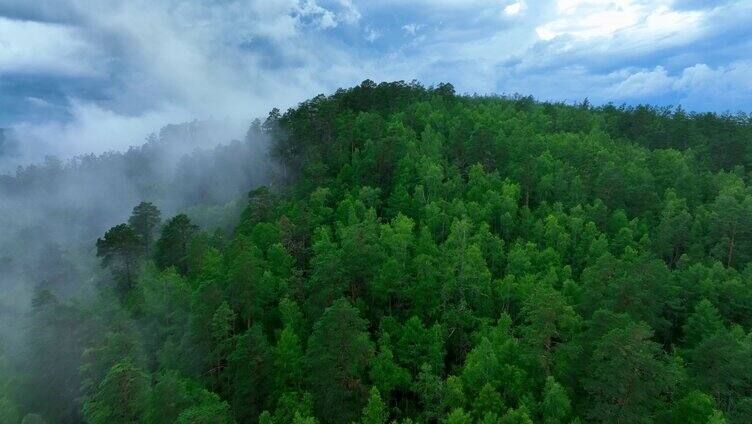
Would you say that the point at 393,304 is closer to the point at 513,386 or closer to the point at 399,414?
the point at 399,414

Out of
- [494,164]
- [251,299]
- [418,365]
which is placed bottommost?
[418,365]

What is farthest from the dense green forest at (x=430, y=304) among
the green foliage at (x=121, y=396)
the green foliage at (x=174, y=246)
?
the green foliage at (x=174, y=246)

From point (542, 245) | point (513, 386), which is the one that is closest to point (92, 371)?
point (513, 386)

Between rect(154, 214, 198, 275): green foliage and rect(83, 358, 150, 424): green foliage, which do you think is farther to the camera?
rect(154, 214, 198, 275): green foliage

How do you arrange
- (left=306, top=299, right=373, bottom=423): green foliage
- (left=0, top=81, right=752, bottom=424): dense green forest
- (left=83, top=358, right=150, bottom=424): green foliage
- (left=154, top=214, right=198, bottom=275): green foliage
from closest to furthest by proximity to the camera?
(left=83, top=358, right=150, bottom=424): green foliage → (left=0, top=81, right=752, bottom=424): dense green forest → (left=306, top=299, right=373, bottom=423): green foliage → (left=154, top=214, right=198, bottom=275): green foliage

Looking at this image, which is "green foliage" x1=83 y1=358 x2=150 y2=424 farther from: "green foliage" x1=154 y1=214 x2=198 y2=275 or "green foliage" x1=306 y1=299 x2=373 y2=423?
"green foliage" x1=154 y1=214 x2=198 y2=275

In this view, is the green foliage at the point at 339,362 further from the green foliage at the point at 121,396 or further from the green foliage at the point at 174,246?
the green foliage at the point at 174,246

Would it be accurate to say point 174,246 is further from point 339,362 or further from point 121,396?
→ point 339,362

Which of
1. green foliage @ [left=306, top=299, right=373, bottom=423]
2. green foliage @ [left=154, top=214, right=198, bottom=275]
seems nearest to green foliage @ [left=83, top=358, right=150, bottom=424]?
green foliage @ [left=306, top=299, right=373, bottom=423]
